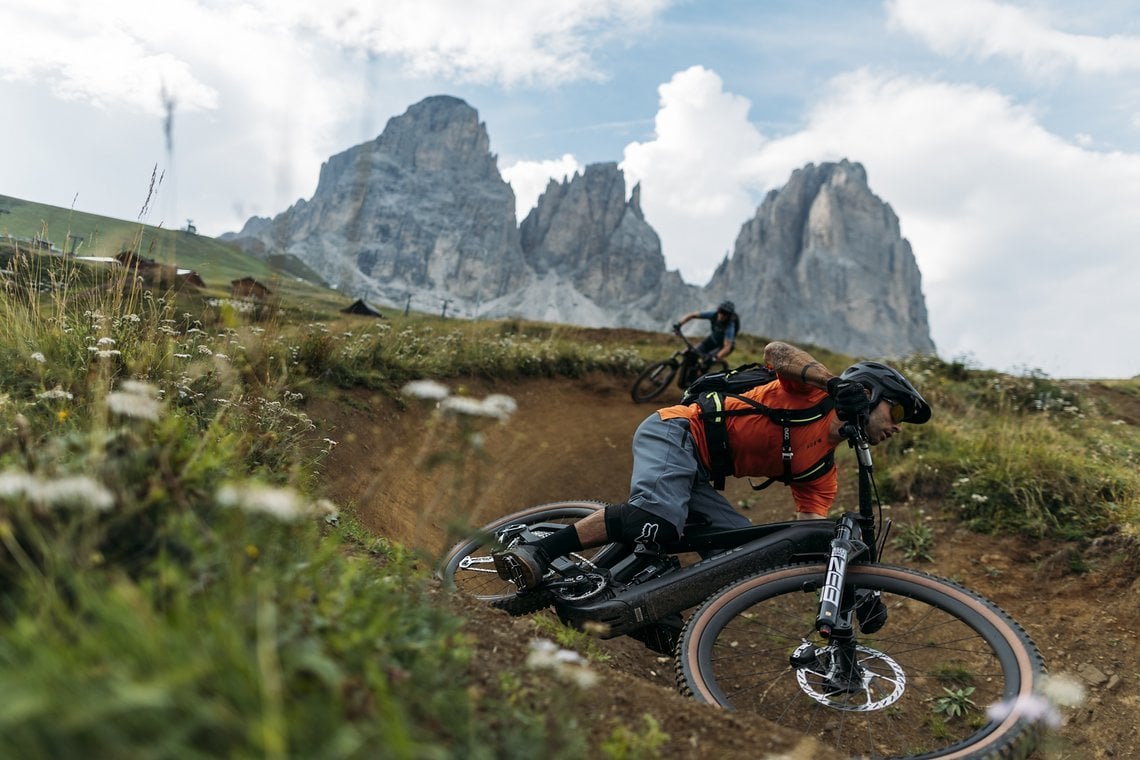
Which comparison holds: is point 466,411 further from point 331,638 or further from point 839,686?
point 839,686

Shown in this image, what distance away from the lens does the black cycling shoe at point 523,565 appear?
15.3ft

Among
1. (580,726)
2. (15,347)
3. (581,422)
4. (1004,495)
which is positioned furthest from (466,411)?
(581,422)

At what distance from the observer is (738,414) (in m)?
4.82

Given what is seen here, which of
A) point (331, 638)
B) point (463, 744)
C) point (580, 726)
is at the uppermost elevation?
point (331, 638)

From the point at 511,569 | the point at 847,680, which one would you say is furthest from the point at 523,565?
the point at 847,680

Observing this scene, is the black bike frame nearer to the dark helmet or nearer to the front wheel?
the front wheel

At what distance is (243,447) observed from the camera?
390 cm

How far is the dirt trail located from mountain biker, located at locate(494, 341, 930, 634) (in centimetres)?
70

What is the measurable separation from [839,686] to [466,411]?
104 inches

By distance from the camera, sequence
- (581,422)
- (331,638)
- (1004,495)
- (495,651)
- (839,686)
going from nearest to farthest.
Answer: (331,638), (495,651), (839,686), (1004,495), (581,422)

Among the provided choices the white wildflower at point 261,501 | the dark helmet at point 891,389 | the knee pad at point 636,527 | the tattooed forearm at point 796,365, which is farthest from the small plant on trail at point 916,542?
the white wildflower at point 261,501

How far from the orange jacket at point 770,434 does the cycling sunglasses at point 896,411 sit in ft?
1.15

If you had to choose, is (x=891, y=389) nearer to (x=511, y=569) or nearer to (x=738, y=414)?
(x=738, y=414)

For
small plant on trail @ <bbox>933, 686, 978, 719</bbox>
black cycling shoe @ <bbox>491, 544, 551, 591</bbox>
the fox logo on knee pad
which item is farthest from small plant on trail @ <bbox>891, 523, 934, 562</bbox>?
black cycling shoe @ <bbox>491, 544, 551, 591</bbox>
